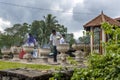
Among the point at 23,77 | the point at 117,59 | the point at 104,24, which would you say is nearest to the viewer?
the point at 117,59

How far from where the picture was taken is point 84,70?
3387 mm

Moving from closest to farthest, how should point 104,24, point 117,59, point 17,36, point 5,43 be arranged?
point 117,59 → point 104,24 → point 5,43 → point 17,36

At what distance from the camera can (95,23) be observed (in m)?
16.6

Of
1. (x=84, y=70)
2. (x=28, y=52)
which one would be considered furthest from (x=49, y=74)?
(x=28, y=52)

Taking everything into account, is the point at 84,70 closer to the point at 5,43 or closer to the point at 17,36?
the point at 5,43

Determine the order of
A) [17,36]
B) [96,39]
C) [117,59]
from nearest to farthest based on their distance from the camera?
[117,59] < [96,39] < [17,36]

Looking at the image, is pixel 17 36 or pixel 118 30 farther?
pixel 17 36

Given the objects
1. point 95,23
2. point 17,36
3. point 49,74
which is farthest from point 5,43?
point 49,74

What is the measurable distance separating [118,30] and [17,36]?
5633 cm

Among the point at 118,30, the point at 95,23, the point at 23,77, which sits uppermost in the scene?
the point at 95,23

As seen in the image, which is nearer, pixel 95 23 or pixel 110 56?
pixel 110 56

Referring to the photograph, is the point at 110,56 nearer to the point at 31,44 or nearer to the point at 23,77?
the point at 23,77

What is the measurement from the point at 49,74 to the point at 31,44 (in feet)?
30.6

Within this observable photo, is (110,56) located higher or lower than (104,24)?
lower
